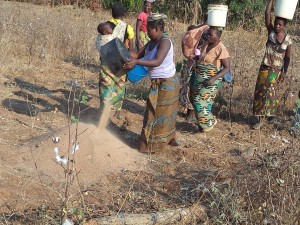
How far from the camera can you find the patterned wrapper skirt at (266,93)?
589 centimetres

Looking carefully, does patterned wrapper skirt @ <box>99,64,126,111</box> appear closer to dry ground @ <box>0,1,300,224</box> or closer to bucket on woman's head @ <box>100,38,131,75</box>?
dry ground @ <box>0,1,300,224</box>

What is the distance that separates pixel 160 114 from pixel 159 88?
262 mm

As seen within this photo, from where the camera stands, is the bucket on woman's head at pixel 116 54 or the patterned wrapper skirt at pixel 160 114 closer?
the bucket on woman's head at pixel 116 54

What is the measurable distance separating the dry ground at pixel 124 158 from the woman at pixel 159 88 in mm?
198

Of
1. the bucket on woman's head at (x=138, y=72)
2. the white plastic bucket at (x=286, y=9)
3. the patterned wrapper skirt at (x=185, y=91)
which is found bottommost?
the patterned wrapper skirt at (x=185, y=91)

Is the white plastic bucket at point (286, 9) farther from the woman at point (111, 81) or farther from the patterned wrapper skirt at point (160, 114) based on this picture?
the woman at point (111, 81)

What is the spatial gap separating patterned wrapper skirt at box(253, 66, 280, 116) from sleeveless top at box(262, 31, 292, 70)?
7cm

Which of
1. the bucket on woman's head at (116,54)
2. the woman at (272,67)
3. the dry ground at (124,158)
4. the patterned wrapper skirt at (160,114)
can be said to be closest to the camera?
the dry ground at (124,158)

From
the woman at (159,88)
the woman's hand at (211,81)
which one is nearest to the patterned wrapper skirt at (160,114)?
the woman at (159,88)

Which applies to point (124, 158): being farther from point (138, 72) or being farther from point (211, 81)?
point (211, 81)

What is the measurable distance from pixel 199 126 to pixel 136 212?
7.46 ft

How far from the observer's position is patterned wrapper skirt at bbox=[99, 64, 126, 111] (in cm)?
554

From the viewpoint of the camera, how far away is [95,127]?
518 cm

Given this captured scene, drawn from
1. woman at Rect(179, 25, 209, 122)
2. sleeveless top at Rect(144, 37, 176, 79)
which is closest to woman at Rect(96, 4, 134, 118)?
sleeveless top at Rect(144, 37, 176, 79)
